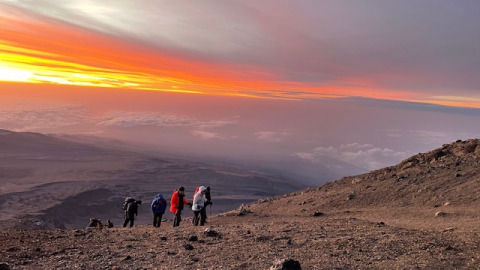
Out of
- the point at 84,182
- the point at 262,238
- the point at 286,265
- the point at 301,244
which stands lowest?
the point at 84,182

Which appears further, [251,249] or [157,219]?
[157,219]

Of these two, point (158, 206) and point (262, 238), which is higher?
point (262, 238)

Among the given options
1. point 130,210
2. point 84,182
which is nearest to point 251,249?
point 130,210

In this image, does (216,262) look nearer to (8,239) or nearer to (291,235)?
(291,235)

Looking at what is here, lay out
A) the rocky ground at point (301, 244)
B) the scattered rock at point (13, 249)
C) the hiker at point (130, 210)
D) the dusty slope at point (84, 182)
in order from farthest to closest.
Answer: the dusty slope at point (84, 182), the hiker at point (130, 210), the scattered rock at point (13, 249), the rocky ground at point (301, 244)

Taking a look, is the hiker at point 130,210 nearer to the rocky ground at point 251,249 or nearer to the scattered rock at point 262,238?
the rocky ground at point 251,249

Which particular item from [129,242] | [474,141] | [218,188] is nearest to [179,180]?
[218,188]

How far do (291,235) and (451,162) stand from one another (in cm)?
1362

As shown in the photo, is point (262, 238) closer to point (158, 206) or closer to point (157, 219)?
point (158, 206)

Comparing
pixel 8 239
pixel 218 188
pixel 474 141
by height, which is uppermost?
pixel 474 141

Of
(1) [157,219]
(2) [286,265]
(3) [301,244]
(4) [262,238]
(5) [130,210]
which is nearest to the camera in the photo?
(2) [286,265]

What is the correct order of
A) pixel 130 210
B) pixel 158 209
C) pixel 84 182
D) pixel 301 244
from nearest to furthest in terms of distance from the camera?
pixel 301 244 < pixel 158 209 < pixel 130 210 < pixel 84 182

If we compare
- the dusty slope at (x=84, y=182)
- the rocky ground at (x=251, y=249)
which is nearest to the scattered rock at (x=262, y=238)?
the rocky ground at (x=251, y=249)

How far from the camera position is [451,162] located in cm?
1952
